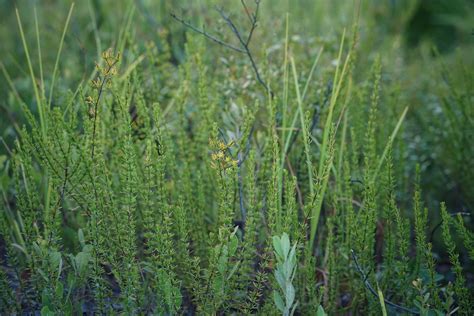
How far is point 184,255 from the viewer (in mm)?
1411

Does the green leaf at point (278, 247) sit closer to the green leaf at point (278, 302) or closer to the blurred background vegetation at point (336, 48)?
the green leaf at point (278, 302)

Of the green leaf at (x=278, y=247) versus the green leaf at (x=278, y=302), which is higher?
the green leaf at (x=278, y=247)

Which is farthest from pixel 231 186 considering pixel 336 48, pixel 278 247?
pixel 336 48

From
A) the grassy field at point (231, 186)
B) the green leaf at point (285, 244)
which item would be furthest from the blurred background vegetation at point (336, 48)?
the green leaf at point (285, 244)

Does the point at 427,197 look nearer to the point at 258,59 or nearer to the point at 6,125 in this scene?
the point at 258,59

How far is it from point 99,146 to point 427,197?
150cm

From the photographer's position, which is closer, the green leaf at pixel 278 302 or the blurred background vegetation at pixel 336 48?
the green leaf at pixel 278 302

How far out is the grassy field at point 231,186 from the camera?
1.35 metres

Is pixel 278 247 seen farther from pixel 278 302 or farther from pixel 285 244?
pixel 278 302

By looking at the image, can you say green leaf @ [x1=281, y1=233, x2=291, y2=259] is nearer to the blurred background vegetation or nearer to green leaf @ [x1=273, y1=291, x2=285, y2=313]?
green leaf @ [x1=273, y1=291, x2=285, y2=313]

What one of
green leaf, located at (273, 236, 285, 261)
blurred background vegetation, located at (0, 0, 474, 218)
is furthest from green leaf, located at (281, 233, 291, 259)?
blurred background vegetation, located at (0, 0, 474, 218)

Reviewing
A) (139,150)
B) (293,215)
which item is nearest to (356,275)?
(293,215)

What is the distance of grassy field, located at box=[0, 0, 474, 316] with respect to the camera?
4.42 ft

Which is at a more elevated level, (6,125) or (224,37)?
(224,37)
